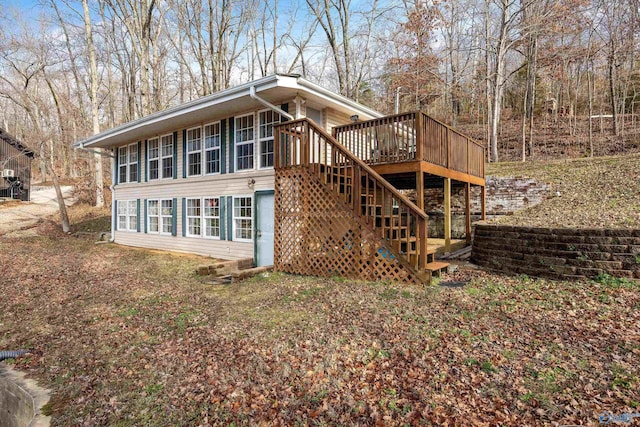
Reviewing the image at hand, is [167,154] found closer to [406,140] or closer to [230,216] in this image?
[230,216]

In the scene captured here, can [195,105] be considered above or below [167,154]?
above

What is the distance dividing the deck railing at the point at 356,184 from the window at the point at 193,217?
4.69 meters

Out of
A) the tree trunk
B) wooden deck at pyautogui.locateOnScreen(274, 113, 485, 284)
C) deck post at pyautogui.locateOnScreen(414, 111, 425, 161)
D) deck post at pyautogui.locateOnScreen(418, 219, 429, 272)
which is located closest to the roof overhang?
wooden deck at pyautogui.locateOnScreen(274, 113, 485, 284)

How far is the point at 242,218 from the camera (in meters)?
9.90

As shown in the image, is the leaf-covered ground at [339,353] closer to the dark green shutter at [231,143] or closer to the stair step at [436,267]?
the stair step at [436,267]

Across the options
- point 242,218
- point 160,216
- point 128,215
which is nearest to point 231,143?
point 242,218

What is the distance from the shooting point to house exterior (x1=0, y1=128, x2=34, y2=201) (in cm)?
2425

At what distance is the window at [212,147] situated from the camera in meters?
10.7

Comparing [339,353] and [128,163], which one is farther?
[128,163]

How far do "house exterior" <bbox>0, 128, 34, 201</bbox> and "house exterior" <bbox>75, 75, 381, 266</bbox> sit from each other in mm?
16225

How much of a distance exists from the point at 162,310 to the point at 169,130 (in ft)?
27.4

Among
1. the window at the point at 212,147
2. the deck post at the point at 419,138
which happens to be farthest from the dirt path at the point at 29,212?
the deck post at the point at 419,138

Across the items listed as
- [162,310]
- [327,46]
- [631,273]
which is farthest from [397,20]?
[162,310]

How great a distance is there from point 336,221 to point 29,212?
2371 centimetres
